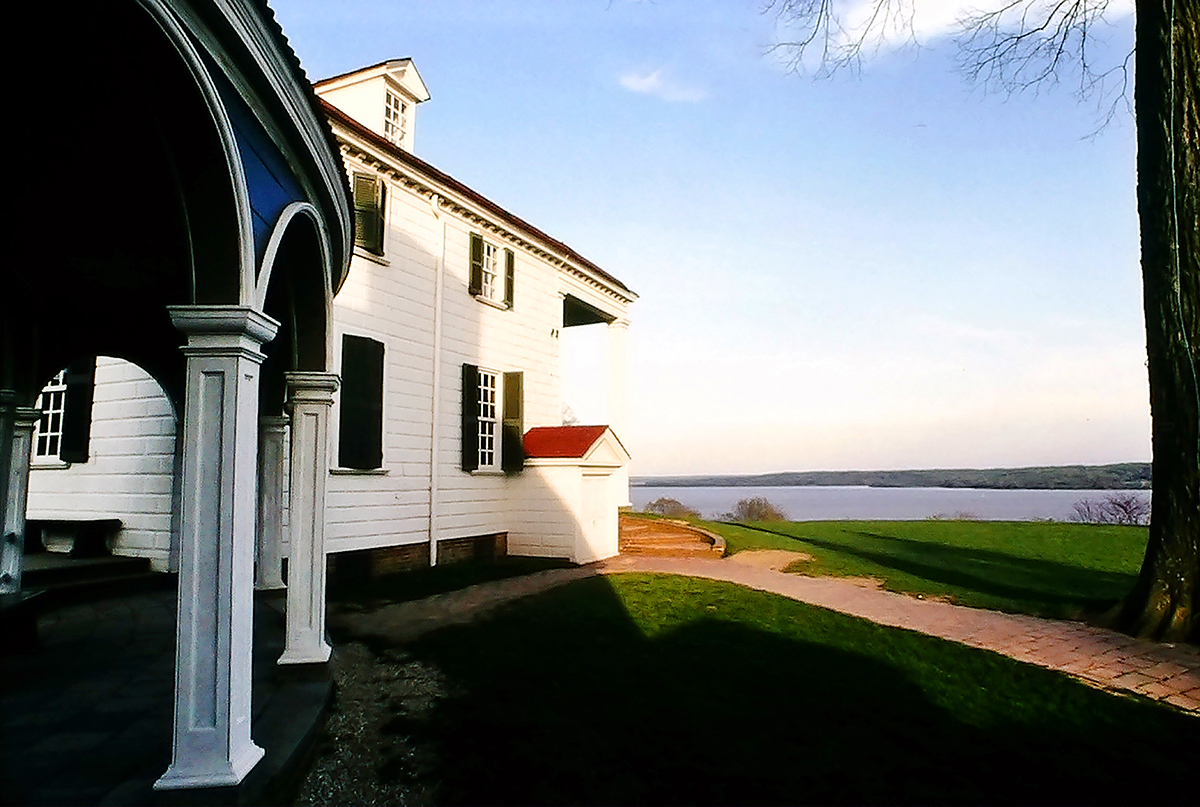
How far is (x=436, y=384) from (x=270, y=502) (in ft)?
12.7

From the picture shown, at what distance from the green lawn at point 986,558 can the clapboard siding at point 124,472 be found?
1013 cm

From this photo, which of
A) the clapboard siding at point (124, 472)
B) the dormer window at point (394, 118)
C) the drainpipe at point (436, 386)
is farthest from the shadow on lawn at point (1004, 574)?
the dormer window at point (394, 118)

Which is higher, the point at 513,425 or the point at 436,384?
the point at 436,384

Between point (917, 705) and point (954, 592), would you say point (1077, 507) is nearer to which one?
point (954, 592)

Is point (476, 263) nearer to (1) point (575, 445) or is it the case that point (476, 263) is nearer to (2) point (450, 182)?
(2) point (450, 182)

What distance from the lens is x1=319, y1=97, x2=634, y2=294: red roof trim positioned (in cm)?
1059

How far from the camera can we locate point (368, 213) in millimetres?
11070

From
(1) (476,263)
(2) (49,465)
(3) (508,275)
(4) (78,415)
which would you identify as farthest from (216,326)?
(3) (508,275)

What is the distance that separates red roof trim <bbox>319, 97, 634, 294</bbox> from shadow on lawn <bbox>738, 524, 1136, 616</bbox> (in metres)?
9.00

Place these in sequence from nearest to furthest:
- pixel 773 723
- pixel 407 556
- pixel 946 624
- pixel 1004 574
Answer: pixel 773 723, pixel 946 624, pixel 407 556, pixel 1004 574

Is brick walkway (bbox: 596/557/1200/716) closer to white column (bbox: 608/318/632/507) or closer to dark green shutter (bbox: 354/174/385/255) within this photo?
white column (bbox: 608/318/632/507)

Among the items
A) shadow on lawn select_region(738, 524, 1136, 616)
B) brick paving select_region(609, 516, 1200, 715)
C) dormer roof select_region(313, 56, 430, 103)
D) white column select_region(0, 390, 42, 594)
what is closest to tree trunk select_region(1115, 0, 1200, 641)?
brick paving select_region(609, 516, 1200, 715)

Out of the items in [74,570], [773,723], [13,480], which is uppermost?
[13,480]

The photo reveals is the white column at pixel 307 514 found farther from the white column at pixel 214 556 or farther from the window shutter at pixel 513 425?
the window shutter at pixel 513 425
